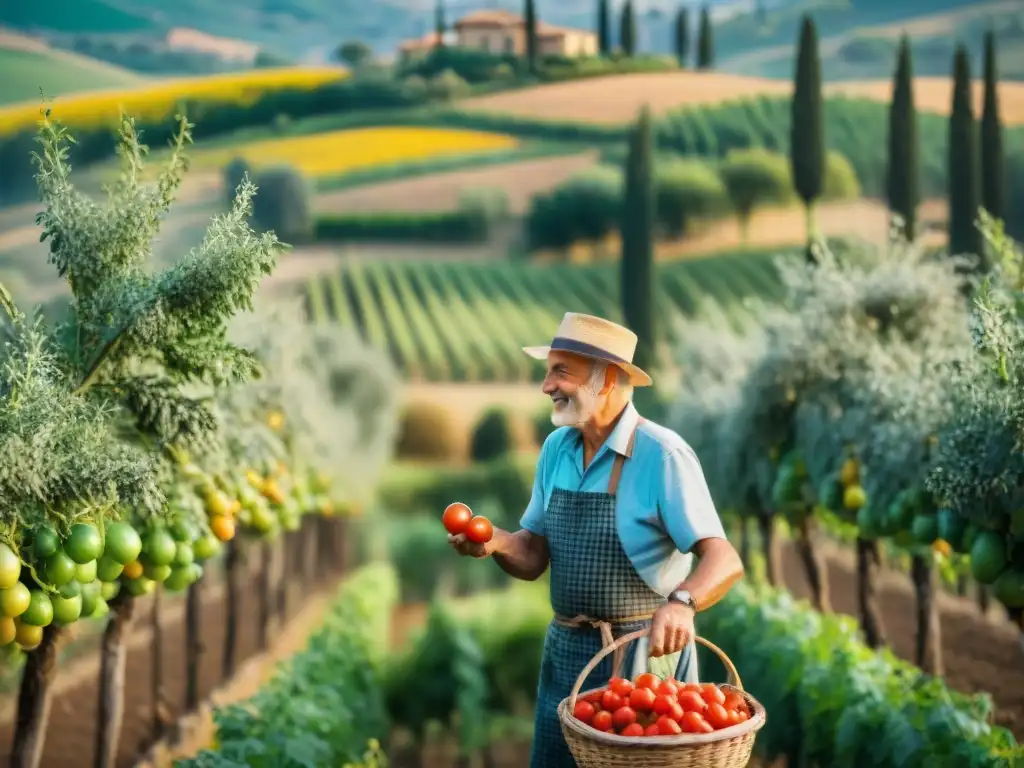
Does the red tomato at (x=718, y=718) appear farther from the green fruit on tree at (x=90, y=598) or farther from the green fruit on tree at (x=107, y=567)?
the green fruit on tree at (x=90, y=598)

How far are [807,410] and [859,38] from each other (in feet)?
85.0

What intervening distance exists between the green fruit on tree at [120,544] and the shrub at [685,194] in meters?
28.3

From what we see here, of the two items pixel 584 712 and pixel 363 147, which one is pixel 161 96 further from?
pixel 584 712

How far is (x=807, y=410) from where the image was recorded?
9.19 meters

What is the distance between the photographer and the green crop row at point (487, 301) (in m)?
31.4

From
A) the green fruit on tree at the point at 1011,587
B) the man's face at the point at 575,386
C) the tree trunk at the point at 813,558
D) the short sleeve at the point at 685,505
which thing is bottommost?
the tree trunk at the point at 813,558

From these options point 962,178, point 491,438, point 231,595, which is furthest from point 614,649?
point 491,438

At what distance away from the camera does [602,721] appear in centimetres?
378

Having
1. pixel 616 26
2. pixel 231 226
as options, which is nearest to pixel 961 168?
pixel 616 26

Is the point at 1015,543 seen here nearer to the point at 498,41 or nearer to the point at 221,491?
the point at 221,491

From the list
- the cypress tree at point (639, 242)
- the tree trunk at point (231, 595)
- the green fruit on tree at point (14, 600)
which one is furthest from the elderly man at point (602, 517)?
the cypress tree at point (639, 242)

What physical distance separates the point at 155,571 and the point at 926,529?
3.35 m

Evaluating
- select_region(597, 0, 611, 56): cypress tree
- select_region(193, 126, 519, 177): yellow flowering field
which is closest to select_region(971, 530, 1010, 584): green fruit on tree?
select_region(193, 126, 519, 177): yellow flowering field

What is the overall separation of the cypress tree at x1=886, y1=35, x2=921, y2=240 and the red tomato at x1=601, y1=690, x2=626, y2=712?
22.9 meters
